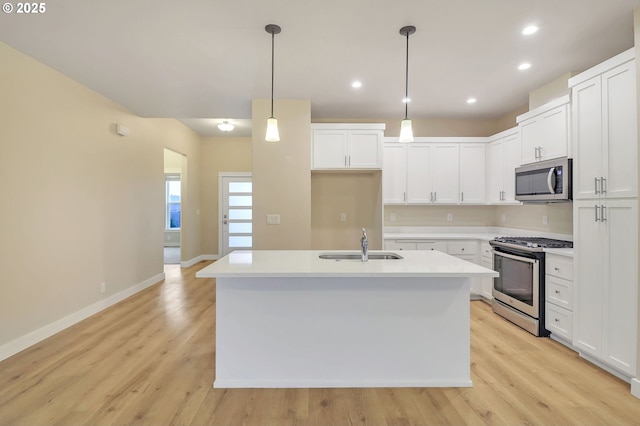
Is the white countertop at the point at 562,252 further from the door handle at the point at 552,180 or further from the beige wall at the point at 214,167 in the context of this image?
the beige wall at the point at 214,167

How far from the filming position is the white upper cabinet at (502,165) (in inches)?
161

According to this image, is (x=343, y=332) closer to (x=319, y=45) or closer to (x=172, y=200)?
(x=319, y=45)

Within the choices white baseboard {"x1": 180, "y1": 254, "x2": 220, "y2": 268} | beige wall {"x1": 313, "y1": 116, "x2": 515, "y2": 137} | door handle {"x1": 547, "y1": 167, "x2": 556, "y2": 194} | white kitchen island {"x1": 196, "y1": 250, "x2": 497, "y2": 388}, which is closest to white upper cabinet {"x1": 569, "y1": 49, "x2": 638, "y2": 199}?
door handle {"x1": 547, "y1": 167, "x2": 556, "y2": 194}

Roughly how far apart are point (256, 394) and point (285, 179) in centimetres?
256

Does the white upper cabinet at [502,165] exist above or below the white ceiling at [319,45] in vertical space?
below

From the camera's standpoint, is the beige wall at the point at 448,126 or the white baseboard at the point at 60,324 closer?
the white baseboard at the point at 60,324

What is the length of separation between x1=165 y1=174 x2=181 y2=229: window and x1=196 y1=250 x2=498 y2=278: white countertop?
8.40 meters

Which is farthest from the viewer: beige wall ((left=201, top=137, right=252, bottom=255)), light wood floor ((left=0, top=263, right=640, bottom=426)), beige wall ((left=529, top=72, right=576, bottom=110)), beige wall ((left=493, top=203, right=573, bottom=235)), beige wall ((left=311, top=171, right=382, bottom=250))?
beige wall ((left=201, top=137, right=252, bottom=255))

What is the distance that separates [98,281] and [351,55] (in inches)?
157

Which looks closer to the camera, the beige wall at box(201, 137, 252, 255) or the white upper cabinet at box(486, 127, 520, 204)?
the white upper cabinet at box(486, 127, 520, 204)

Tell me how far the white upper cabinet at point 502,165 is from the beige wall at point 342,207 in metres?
1.66

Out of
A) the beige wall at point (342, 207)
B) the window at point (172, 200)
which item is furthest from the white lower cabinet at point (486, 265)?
the window at point (172, 200)

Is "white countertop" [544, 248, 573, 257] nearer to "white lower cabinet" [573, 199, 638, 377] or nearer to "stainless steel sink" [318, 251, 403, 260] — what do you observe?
"white lower cabinet" [573, 199, 638, 377]

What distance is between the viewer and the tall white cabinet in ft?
7.60
